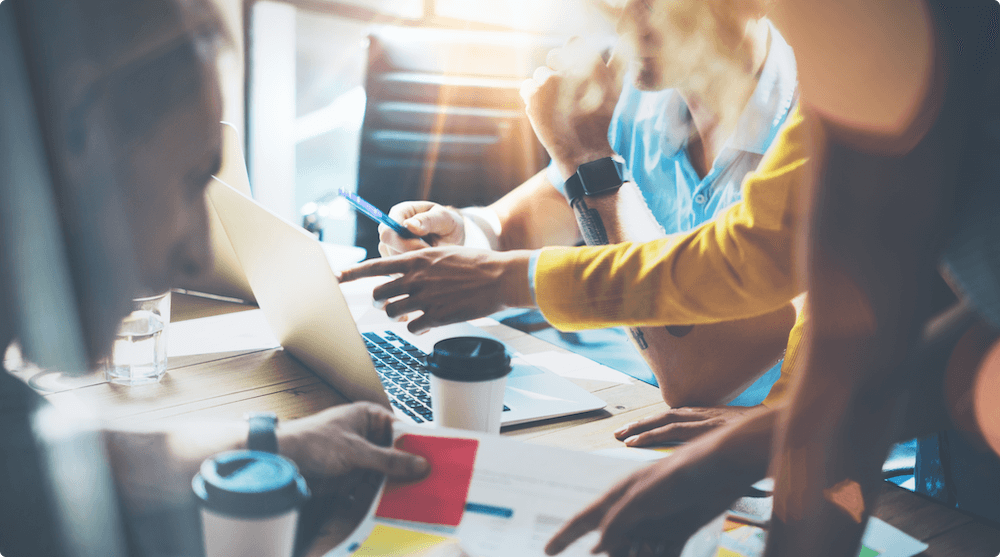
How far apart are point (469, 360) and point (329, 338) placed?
189 mm

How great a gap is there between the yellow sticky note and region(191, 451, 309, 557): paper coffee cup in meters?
0.07

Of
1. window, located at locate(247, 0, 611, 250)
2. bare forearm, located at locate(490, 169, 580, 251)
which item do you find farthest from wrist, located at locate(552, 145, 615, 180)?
window, located at locate(247, 0, 611, 250)

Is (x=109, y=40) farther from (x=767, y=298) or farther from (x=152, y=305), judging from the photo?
(x=767, y=298)

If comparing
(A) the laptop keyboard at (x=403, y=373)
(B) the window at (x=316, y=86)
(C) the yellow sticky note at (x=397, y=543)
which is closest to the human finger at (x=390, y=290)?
(A) the laptop keyboard at (x=403, y=373)

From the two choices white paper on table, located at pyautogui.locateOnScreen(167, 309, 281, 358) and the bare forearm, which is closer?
white paper on table, located at pyautogui.locateOnScreen(167, 309, 281, 358)

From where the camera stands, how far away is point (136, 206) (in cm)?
49

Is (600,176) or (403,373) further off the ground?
(600,176)

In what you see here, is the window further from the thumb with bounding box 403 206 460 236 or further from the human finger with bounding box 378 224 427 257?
the human finger with bounding box 378 224 427 257

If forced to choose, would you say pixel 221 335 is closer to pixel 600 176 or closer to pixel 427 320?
pixel 427 320

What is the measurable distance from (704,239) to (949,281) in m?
0.26

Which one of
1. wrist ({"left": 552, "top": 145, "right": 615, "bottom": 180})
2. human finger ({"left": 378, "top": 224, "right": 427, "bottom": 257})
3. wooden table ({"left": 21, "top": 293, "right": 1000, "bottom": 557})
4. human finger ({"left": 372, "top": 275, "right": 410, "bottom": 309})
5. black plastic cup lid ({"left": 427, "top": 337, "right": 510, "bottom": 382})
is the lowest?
wooden table ({"left": 21, "top": 293, "right": 1000, "bottom": 557})

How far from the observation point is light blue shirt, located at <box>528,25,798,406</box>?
3.37 feet

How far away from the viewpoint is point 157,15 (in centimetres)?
45

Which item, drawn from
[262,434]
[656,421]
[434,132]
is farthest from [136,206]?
[434,132]
